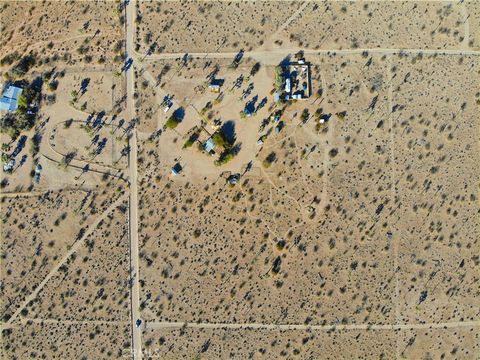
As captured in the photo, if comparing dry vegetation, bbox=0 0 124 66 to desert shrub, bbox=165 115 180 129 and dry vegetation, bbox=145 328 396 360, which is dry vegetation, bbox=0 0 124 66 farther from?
dry vegetation, bbox=145 328 396 360

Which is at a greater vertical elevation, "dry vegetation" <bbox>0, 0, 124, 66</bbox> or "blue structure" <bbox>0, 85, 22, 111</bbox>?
"dry vegetation" <bbox>0, 0, 124, 66</bbox>

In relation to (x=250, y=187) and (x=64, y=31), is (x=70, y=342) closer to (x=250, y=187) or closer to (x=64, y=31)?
(x=250, y=187)

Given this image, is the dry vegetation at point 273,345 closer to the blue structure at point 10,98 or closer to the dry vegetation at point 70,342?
the dry vegetation at point 70,342

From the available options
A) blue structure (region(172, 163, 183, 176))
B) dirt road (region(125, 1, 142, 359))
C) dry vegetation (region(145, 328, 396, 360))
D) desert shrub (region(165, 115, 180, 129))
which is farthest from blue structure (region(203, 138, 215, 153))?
dry vegetation (region(145, 328, 396, 360))

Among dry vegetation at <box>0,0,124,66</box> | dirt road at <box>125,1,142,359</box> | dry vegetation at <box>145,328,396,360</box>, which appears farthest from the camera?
dry vegetation at <box>0,0,124,66</box>

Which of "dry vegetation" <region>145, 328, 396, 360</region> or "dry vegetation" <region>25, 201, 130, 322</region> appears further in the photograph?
"dry vegetation" <region>25, 201, 130, 322</region>

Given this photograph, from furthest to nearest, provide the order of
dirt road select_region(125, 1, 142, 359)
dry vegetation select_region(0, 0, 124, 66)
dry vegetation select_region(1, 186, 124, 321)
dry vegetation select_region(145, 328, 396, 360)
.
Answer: dry vegetation select_region(0, 0, 124, 66)
dry vegetation select_region(1, 186, 124, 321)
dirt road select_region(125, 1, 142, 359)
dry vegetation select_region(145, 328, 396, 360)

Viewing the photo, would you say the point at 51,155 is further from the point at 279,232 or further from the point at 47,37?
the point at 279,232

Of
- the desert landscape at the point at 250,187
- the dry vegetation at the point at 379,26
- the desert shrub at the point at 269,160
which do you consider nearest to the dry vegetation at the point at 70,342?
the desert landscape at the point at 250,187
